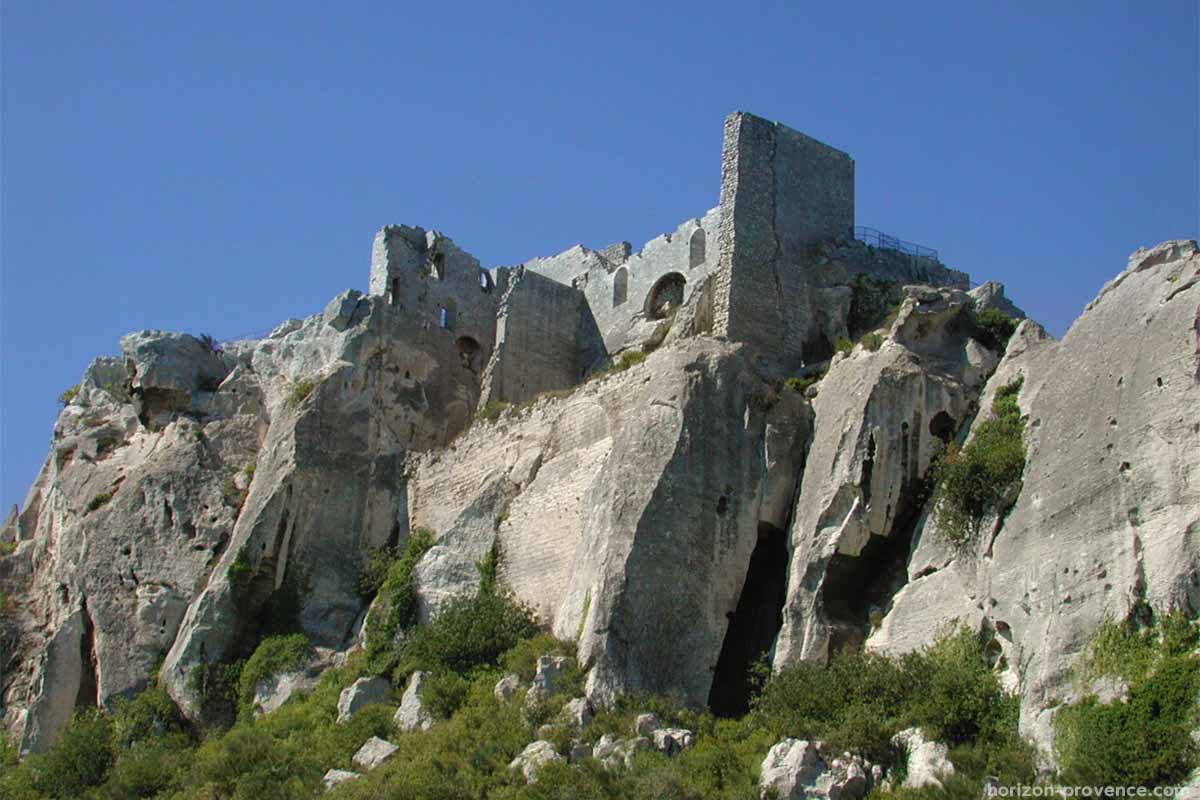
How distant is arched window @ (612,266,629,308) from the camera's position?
1574 inches

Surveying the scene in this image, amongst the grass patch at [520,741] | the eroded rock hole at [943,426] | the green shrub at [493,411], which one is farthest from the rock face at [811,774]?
the green shrub at [493,411]

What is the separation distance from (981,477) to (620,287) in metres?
14.4

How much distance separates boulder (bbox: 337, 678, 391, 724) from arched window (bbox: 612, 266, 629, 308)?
12.3m

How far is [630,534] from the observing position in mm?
28281

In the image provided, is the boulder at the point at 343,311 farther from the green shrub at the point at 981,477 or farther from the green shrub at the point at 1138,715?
the green shrub at the point at 1138,715

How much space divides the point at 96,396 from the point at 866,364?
58.2ft

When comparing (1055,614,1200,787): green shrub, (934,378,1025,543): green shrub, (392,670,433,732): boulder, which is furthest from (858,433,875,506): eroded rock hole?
(392,670,433,732): boulder

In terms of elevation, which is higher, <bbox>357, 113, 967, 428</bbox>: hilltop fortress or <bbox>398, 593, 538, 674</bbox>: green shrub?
<bbox>357, 113, 967, 428</bbox>: hilltop fortress

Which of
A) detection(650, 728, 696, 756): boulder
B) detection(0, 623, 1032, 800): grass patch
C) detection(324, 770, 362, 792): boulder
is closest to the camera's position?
detection(0, 623, 1032, 800): grass patch

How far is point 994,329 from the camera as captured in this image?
3119 centimetres

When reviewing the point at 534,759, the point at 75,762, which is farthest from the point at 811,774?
the point at 75,762

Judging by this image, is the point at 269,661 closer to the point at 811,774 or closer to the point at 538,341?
the point at 538,341

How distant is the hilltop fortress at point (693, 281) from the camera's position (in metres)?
34.8

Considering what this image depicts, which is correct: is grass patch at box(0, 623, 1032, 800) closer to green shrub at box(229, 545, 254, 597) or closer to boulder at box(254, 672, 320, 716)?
boulder at box(254, 672, 320, 716)
